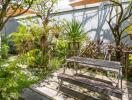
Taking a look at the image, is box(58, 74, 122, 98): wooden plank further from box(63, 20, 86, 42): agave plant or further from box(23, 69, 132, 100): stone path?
box(63, 20, 86, 42): agave plant

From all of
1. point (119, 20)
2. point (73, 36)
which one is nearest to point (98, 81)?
point (119, 20)

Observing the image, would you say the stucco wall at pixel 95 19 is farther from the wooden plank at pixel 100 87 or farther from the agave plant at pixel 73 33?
the wooden plank at pixel 100 87

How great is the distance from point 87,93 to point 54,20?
290 inches

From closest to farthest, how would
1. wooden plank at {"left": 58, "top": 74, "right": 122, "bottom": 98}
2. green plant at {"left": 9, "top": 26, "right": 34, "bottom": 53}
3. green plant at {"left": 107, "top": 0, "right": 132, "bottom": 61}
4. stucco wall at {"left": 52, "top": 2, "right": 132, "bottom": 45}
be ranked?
wooden plank at {"left": 58, "top": 74, "right": 122, "bottom": 98}
green plant at {"left": 107, "top": 0, "right": 132, "bottom": 61}
green plant at {"left": 9, "top": 26, "right": 34, "bottom": 53}
stucco wall at {"left": 52, "top": 2, "right": 132, "bottom": 45}

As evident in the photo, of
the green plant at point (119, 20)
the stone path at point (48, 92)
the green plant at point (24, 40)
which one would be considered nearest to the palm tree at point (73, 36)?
the green plant at point (119, 20)

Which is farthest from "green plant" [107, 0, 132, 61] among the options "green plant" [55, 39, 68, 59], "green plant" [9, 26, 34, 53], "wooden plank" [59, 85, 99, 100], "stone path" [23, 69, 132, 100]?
"green plant" [9, 26, 34, 53]

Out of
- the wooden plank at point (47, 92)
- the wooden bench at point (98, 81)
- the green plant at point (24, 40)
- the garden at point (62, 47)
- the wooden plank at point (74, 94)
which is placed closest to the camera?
the wooden bench at point (98, 81)

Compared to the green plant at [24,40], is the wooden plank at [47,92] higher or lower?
lower

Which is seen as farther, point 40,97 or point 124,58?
point 124,58

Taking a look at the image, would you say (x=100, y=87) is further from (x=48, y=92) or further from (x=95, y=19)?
(x=95, y=19)

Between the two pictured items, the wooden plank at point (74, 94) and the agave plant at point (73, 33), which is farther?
the agave plant at point (73, 33)

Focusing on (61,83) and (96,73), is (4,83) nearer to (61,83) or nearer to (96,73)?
(61,83)

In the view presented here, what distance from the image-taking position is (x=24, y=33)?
32.9ft

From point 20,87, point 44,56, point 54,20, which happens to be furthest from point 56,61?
point 54,20
